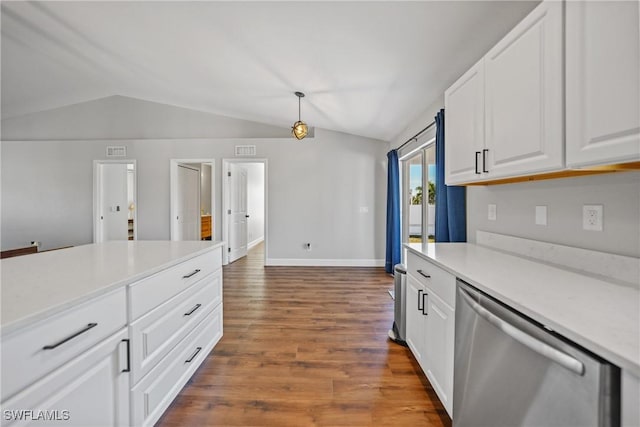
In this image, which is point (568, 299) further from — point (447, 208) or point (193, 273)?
point (193, 273)

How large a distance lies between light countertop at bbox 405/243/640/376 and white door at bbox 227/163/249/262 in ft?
14.9

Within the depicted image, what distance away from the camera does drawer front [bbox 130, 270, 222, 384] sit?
1.21m

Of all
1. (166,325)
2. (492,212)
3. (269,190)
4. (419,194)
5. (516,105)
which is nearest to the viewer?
(516,105)

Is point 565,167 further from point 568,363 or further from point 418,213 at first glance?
point 418,213

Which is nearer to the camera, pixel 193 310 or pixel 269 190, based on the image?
pixel 193 310

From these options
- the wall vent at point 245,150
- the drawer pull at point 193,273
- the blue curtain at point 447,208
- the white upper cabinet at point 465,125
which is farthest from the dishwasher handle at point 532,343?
the wall vent at point 245,150

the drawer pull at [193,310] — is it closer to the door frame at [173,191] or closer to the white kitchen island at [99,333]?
the white kitchen island at [99,333]

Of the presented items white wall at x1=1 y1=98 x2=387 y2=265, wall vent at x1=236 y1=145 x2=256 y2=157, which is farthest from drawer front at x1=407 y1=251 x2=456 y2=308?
wall vent at x1=236 y1=145 x2=256 y2=157

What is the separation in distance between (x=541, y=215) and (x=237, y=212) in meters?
5.17

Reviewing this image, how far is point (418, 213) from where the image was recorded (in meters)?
4.02

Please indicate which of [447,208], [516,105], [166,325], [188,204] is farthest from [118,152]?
[516,105]

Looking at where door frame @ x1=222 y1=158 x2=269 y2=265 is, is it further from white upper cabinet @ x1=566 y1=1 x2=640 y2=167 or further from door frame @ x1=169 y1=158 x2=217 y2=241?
white upper cabinet @ x1=566 y1=1 x2=640 y2=167

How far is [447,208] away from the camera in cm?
245

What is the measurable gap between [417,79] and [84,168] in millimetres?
6109
